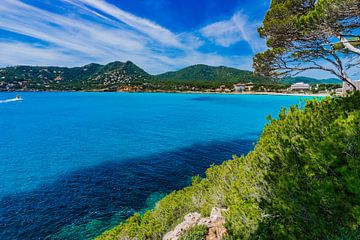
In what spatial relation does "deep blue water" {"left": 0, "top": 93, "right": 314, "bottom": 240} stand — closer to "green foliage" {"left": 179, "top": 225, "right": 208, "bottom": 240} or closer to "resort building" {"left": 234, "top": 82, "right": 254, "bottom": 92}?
"green foliage" {"left": 179, "top": 225, "right": 208, "bottom": 240}

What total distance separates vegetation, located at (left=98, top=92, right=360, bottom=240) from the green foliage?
990 millimetres

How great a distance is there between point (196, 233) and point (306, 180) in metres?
3.06

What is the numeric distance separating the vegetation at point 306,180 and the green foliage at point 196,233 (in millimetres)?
990

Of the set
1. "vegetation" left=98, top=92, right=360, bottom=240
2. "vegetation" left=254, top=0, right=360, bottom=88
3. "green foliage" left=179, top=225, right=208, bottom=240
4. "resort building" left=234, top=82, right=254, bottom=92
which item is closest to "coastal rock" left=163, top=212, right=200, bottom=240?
"green foliage" left=179, top=225, right=208, bottom=240

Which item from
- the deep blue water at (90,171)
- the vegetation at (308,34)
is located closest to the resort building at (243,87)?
the deep blue water at (90,171)

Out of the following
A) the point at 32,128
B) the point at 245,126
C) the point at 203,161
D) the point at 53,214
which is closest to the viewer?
the point at 53,214

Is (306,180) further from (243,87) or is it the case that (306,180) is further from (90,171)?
(243,87)

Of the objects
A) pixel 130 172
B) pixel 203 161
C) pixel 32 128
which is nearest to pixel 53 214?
pixel 130 172

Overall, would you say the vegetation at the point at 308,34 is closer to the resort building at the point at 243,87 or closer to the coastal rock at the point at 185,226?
the coastal rock at the point at 185,226

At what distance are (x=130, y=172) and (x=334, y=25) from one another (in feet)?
53.4

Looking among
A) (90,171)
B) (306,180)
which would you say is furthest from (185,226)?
(90,171)

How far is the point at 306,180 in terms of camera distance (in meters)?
3.89

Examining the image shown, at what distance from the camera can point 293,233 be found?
3.98m

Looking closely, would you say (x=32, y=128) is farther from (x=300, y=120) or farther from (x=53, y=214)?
(x=300, y=120)
